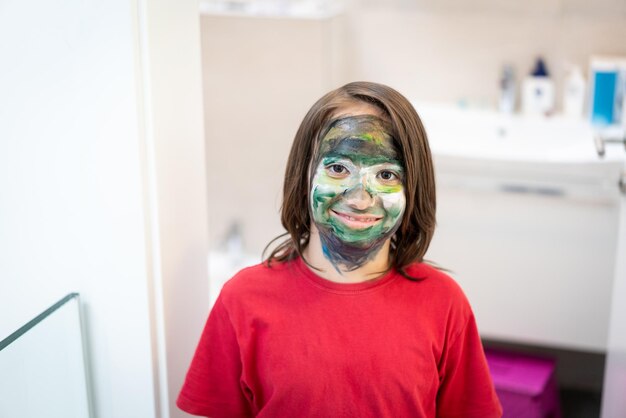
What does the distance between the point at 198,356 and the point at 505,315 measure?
1.17 meters

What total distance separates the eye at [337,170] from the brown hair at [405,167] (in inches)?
1.6

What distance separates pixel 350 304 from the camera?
109 cm

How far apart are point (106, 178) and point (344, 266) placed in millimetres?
364

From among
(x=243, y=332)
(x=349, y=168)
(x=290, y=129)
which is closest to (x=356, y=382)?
(x=243, y=332)

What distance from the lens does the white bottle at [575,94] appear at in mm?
2207

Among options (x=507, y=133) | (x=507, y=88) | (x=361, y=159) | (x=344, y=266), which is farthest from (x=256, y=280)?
(x=507, y=88)

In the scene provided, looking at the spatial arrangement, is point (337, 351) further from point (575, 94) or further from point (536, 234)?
point (575, 94)

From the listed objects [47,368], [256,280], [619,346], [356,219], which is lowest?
[619,346]

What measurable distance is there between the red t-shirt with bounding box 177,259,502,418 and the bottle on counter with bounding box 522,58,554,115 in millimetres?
1263

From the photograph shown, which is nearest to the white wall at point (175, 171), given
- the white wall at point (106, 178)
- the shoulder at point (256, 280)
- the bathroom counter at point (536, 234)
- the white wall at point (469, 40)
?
the white wall at point (106, 178)

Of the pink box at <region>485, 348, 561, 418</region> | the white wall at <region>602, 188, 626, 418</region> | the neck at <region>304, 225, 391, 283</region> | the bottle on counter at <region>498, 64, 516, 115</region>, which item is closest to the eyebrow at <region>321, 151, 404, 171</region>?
the neck at <region>304, 225, 391, 283</region>

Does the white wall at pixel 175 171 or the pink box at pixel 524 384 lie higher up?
the white wall at pixel 175 171

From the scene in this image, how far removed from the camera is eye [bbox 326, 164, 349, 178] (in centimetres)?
104

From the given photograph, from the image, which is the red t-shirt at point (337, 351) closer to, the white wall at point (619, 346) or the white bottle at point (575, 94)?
the white wall at point (619, 346)
